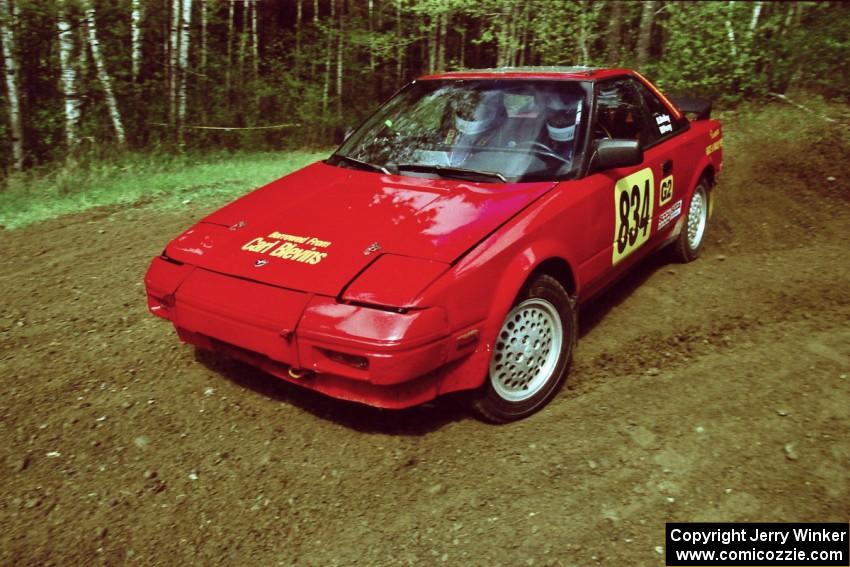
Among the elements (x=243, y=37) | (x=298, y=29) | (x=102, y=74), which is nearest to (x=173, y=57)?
(x=102, y=74)

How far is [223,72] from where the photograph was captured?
10.1 metres

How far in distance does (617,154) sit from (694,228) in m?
2.16

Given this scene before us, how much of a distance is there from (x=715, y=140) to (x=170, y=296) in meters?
4.28

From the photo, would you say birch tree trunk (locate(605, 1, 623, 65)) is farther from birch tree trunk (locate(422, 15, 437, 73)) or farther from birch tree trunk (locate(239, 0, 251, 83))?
birch tree trunk (locate(239, 0, 251, 83))

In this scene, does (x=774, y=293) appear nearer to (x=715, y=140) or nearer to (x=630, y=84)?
(x=715, y=140)

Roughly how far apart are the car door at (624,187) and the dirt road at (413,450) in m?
0.49

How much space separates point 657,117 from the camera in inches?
176

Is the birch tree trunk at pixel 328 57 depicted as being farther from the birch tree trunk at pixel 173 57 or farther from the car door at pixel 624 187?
the car door at pixel 624 187

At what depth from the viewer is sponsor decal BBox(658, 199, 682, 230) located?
439 centimetres

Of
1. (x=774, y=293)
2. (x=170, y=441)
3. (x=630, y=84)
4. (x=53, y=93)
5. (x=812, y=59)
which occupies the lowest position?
(x=170, y=441)

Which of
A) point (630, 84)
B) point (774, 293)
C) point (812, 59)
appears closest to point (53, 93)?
point (630, 84)

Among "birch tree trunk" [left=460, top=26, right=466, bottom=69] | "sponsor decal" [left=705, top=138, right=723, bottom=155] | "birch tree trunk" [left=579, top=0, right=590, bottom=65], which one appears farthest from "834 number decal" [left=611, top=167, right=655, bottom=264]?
"birch tree trunk" [left=460, top=26, right=466, bottom=69]

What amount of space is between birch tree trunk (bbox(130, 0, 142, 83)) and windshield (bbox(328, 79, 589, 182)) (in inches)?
238

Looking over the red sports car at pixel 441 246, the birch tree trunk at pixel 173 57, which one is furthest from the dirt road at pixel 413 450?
the birch tree trunk at pixel 173 57
